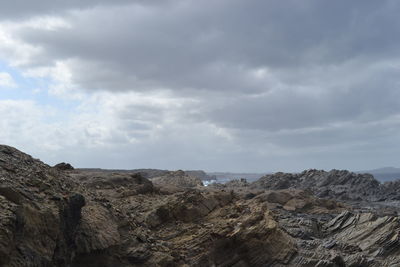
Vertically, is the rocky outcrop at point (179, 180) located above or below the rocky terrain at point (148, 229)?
above

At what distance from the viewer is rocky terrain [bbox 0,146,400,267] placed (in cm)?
1174

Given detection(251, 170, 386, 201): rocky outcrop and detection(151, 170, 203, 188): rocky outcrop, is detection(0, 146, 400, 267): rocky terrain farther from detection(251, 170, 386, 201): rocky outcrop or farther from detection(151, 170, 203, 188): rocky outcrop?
detection(251, 170, 386, 201): rocky outcrop

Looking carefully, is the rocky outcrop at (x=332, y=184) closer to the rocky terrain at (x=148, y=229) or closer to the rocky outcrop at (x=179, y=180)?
the rocky outcrop at (x=179, y=180)

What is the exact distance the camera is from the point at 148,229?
17.9m

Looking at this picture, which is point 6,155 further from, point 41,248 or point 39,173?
point 41,248

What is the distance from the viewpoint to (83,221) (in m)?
14.0

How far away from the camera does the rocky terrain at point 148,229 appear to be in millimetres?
11742

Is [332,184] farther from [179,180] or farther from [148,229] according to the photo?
[148,229]

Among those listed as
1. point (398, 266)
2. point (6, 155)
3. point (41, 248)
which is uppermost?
point (6, 155)

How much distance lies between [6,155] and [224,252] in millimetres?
9389

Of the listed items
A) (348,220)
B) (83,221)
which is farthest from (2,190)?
(348,220)

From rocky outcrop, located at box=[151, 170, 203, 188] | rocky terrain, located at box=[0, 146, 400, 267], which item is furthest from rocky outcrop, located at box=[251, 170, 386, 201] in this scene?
rocky terrain, located at box=[0, 146, 400, 267]

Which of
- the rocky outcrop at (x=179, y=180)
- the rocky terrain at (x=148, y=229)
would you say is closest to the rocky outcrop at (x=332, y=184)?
the rocky outcrop at (x=179, y=180)

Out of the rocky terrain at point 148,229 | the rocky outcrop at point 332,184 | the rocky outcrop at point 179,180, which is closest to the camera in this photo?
Result: the rocky terrain at point 148,229
